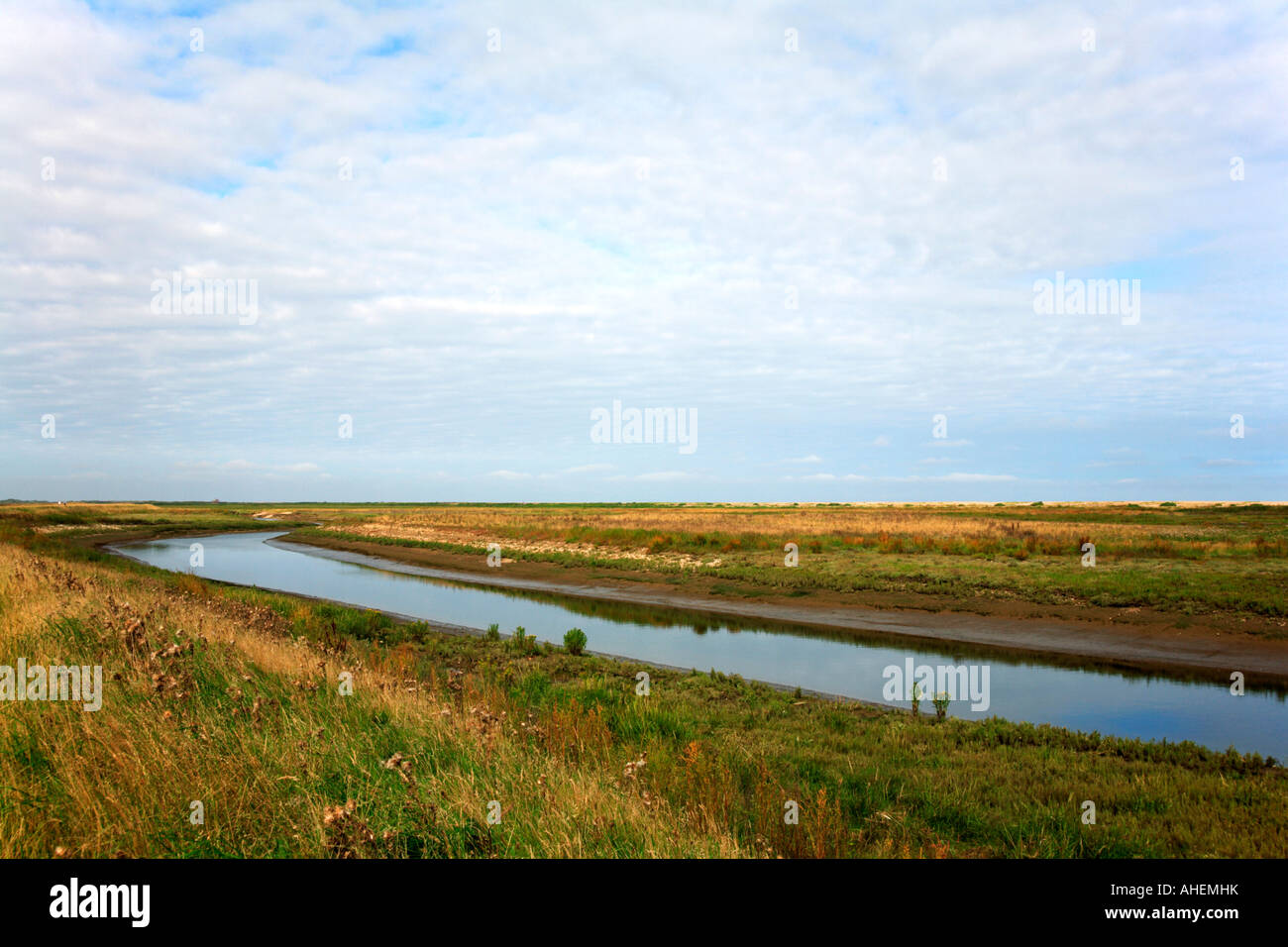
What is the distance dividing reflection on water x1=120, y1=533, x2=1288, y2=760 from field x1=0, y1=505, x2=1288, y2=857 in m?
2.77

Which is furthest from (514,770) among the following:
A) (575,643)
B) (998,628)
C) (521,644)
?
(998,628)

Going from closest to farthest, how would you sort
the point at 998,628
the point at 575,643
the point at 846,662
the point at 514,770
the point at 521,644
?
the point at 514,770 < the point at 575,643 < the point at 521,644 < the point at 846,662 < the point at 998,628

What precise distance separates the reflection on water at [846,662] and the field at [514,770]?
9.08 ft

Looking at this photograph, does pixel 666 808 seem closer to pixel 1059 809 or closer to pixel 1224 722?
pixel 1059 809

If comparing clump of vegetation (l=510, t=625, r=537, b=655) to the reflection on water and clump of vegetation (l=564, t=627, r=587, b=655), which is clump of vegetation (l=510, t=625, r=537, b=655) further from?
the reflection on water

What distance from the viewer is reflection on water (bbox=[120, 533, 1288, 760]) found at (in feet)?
42.1

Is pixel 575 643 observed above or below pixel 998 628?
above

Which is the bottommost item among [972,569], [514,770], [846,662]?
[846,662]

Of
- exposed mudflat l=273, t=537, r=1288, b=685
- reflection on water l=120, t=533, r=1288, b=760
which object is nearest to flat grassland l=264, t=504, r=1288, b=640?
exposed mudflat l=273, t=537, r=1288, b=685

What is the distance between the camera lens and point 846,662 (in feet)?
60.3

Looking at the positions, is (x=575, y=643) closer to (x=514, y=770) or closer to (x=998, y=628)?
(x=514, y=770)

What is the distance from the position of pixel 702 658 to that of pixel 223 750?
14.0 metres

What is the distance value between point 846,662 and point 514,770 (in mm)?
13638
